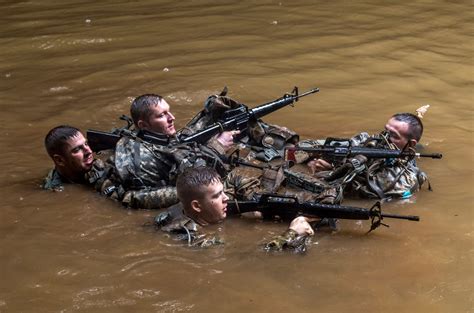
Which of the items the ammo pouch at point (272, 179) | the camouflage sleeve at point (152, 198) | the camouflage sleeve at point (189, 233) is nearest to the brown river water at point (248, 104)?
the camouflage sleeve at point (189, 233)

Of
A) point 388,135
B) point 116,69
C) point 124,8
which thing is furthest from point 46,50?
point 388,135

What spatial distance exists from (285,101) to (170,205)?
1613mm

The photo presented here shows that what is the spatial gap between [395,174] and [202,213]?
1560 millimetres

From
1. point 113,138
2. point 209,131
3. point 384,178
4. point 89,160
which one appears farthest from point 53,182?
point 384,178

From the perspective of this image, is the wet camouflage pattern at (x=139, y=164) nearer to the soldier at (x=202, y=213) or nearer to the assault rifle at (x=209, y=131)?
the assault rifle at (x=209, y=131)

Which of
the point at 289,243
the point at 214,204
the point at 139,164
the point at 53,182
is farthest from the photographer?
the point at 53,182

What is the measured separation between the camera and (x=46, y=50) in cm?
875

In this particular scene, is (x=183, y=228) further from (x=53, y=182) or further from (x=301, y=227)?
(x=53, y=182)

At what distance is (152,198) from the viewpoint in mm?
4871

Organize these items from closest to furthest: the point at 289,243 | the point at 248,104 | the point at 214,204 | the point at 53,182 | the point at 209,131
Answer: the point at 289,243 → the point at 214,204 → the point at 53,182 → the point at 209,131 → the point at 248,104

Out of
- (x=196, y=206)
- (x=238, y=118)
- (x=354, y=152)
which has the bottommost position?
(x=196, y=206)

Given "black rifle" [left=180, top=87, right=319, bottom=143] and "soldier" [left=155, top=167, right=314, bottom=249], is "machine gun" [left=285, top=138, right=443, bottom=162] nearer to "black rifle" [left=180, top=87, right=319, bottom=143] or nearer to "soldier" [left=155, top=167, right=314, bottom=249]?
"black rifle" [left=180, top=87, right=319, bottom=143]

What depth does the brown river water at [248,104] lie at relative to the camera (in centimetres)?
381

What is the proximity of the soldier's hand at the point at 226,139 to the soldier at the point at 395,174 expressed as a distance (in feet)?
3.84
